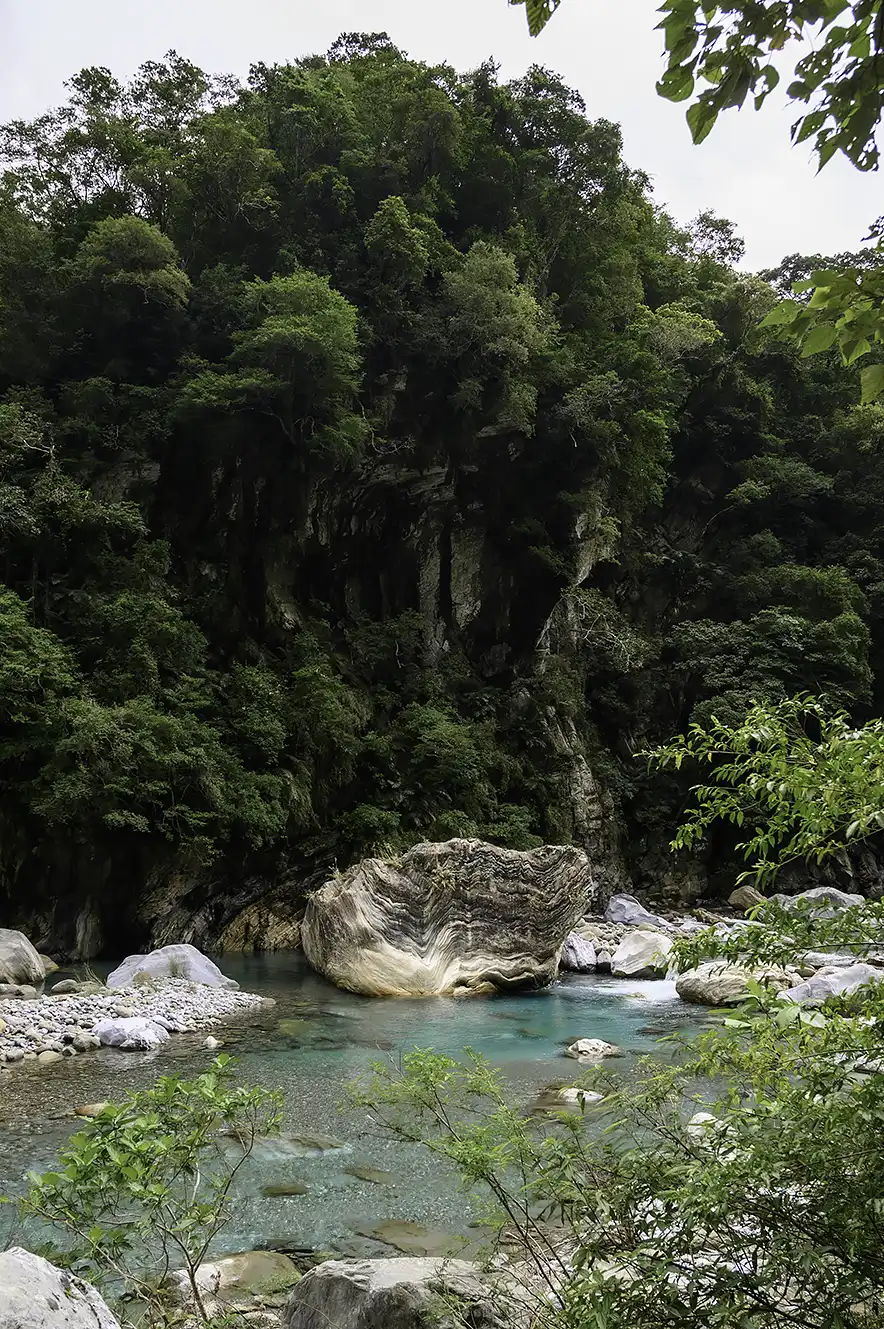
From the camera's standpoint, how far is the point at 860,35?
150 centimetres

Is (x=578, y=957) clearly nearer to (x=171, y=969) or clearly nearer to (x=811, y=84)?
(x=171, y=969)

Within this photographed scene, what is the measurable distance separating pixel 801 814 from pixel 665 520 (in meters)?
25.0

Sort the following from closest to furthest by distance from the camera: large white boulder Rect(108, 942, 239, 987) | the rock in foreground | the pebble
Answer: the pebble, large white boulder Rect(108, 942, 239, 987), the rock in foreground

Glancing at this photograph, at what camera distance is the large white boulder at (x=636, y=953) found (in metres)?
12.4

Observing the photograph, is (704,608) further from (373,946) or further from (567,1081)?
(567,1081)

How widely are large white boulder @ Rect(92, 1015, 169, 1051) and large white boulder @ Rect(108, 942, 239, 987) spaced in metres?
2.36

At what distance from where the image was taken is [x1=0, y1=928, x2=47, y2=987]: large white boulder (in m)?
10.0

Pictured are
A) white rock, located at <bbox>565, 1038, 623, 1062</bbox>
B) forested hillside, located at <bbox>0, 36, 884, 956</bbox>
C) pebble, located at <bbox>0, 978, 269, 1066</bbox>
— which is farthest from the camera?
forested hillside, located at <bbox>0, 36, 884, 956</bbox>

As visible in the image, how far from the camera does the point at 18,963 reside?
10195mm

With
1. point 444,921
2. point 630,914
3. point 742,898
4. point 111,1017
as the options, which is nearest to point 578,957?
point 444,921

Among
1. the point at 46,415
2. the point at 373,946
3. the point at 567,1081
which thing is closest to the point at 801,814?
the point at 567,1081

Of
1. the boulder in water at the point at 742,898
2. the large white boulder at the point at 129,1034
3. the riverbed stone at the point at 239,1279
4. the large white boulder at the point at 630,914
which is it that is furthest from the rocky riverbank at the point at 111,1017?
the boulder in water at the point at 742,898

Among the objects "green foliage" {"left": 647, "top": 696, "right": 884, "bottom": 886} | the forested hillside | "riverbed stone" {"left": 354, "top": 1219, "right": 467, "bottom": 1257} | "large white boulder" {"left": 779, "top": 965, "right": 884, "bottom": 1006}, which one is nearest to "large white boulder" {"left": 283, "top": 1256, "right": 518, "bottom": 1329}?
"riverbed stone" {"left": 354, "top": 1219, "right": 467, "bottom": 1257}

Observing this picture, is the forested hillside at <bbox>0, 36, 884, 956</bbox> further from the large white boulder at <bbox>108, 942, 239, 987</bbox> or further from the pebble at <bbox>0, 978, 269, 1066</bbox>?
the pebble at <bbox>0, 978, 269, 1066</bbox>
